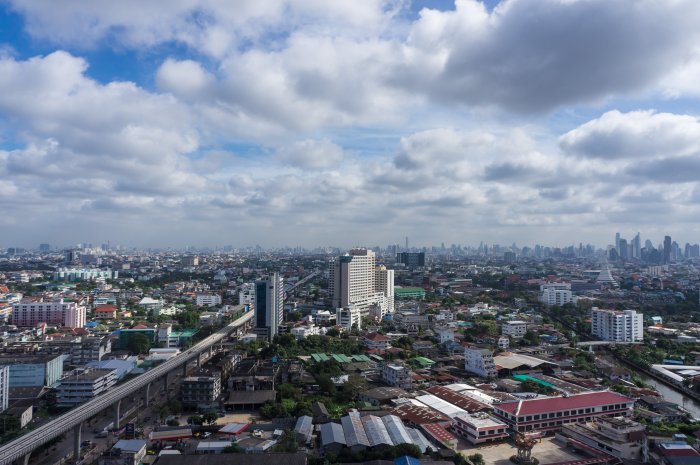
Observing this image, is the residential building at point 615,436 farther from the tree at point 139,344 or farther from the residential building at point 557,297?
the residential building at point 557,297

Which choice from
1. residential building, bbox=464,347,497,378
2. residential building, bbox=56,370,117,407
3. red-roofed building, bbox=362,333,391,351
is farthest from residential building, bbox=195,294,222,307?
residential building, bbox=464,347,497,378

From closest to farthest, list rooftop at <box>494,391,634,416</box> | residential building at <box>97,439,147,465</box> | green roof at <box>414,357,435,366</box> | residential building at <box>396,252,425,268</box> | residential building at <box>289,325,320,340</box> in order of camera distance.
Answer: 1. residential building at <box>97,439,147,465</box>
2. rooftop at <box>494,391,634,416</box>
3. green roof at <box>414,357,435,366</box>
4. residential building at <box>289,325,320,340</box>
5. residential building at <box>396,252,425,268</box>

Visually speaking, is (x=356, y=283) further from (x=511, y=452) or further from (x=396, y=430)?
(x=511, y=452)

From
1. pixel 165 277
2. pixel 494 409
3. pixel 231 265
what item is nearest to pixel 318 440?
pixel 494 409

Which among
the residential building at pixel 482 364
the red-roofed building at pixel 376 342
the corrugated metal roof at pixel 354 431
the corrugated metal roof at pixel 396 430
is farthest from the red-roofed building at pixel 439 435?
the red-roofed building at pixel 376 342

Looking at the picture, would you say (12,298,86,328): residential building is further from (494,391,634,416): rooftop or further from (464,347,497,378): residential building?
(494,391,634,416): rooftop

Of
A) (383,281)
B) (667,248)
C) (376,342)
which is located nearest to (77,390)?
(376,342)

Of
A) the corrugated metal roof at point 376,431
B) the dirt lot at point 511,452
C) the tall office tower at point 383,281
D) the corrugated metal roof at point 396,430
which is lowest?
the dirt lot at point 511,452

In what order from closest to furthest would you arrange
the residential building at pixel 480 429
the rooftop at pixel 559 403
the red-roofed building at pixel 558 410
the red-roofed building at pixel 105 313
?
1. the residential building at pixel 480 429
2. the red-roofed building at pixel 558 410
3. the rooftop at pixel 559 403
4. the red-roofed building at pixel 105 313
